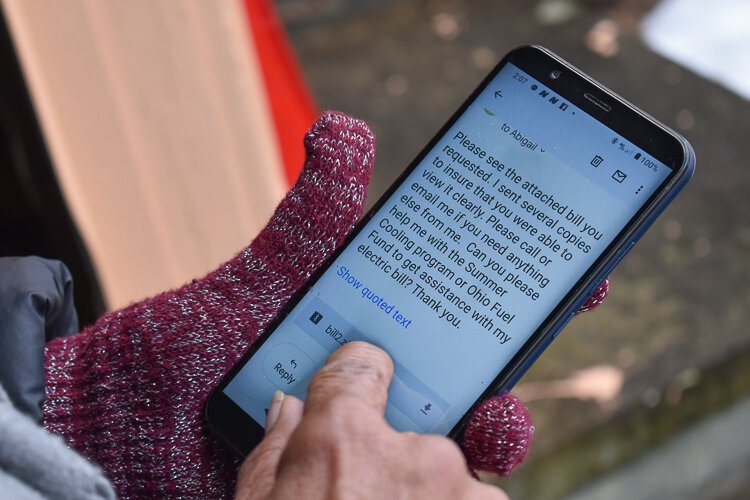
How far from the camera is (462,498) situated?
0.76 metres

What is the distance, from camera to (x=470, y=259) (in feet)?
3.34

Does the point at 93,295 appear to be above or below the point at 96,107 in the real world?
below

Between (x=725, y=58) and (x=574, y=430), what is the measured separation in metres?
1.72

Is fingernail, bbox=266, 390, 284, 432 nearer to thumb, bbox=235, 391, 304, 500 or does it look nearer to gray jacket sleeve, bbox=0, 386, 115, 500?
thumb, bbox=235, 391, 304, 500

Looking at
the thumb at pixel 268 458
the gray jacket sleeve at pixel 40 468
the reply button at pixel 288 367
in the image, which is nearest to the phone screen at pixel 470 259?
the reply button at pixel 288 367


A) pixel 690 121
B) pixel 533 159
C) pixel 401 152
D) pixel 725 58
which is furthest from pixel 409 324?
pixel 725 58

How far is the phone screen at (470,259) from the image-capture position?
3.26 ft

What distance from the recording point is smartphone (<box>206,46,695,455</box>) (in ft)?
3.25

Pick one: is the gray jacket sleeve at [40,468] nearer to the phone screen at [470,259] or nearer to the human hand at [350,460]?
the human hand at [350,460]

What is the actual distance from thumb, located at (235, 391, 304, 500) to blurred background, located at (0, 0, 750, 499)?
104 cm

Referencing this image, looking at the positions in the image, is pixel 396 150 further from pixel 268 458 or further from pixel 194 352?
pixel 268 458

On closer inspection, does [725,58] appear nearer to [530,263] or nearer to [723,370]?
[723,370]

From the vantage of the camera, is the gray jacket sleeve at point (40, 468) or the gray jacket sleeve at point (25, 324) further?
the gray jacket sleeve at point (25, 324)

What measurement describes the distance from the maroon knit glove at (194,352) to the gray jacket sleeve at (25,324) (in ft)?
0.14
